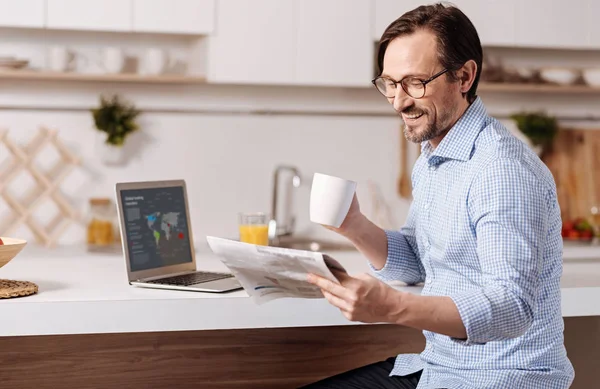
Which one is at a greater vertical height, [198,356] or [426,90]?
[426,90]

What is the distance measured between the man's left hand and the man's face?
0.46m

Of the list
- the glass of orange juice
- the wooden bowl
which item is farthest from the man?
the wooden bowl

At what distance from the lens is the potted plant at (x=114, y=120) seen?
3.51 m

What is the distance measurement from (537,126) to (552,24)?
469 millimetres

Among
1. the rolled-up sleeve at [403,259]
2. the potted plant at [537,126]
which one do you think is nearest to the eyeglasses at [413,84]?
the rolled-up sleeve at [403,259]

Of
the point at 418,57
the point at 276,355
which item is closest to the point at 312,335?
the point at 276,355

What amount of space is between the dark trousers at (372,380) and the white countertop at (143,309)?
129 millimetres

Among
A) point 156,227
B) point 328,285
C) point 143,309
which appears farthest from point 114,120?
point 328,285

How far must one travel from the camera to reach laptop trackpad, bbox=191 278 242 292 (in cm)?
201

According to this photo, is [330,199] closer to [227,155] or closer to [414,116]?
[414,116]

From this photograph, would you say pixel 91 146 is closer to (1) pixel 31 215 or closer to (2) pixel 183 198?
(1) pixel 31 215

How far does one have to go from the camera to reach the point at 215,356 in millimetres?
2355

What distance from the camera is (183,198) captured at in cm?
228

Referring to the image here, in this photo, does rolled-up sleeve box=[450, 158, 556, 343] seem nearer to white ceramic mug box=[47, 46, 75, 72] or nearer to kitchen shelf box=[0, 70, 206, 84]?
kitchen shelf box=[0, 70, 206, 84]
